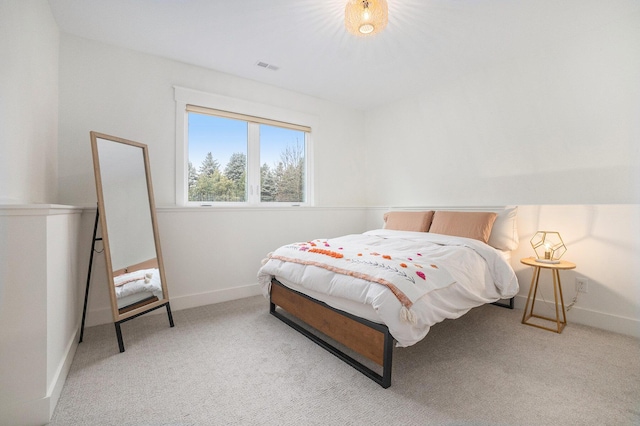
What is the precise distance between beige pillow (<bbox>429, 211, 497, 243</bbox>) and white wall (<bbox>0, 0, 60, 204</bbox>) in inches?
131

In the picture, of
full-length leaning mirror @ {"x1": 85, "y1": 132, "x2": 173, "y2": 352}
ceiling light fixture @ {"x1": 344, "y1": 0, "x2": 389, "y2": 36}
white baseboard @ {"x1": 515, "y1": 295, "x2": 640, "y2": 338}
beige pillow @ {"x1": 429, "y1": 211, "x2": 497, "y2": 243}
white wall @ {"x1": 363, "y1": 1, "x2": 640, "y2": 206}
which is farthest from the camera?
beige pillow @ {"x1": 429, "y1": 211, "x2": 497, "y2": 243}

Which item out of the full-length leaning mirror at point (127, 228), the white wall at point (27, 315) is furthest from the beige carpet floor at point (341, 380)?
the full-length leaning mirror at point (127, 228)

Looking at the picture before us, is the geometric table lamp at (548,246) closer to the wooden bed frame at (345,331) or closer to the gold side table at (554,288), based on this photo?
the gold side table at (554,288)

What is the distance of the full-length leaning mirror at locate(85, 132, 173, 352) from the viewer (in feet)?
7.13

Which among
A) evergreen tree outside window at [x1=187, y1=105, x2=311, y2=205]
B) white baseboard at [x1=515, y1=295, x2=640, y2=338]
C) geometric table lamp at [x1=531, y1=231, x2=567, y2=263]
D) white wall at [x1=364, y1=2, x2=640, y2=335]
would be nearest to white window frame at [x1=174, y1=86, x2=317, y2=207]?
evergreen tree outside window at [x1=187, y1=105, x2=311, y2=205]

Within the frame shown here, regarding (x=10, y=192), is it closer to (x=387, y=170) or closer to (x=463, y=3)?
(x=463, y=3)

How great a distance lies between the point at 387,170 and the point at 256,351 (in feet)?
10.4

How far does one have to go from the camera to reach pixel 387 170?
434 cm

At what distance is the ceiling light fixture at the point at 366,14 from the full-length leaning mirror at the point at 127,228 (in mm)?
2053

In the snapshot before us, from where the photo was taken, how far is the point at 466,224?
2887 mm

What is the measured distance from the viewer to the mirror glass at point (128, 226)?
86.2 inches

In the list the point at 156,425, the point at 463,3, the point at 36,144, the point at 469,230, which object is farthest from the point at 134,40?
the point at 469,230

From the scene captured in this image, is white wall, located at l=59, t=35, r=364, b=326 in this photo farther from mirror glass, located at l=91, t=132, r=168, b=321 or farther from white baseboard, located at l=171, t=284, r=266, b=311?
mirror glass, located at l=91, t=132, r=168, b=321

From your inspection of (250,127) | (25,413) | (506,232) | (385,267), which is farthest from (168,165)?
(506,232)
